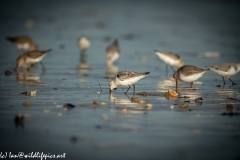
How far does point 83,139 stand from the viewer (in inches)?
303

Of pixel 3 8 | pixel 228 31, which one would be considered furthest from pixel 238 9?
pixel 3 8

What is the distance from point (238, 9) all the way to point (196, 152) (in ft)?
122

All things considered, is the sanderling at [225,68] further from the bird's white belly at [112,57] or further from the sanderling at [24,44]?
the sanderling at [24,44]

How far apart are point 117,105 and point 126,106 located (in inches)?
8.4

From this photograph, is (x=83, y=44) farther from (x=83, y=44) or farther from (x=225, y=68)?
(x=225, y=68)

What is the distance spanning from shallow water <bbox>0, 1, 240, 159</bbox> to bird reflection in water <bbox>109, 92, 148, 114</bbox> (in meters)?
0.02

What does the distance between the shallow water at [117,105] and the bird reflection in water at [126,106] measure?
0.07ft

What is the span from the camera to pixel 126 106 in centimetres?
1020

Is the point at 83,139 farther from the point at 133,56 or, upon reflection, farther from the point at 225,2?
the point at 225,2

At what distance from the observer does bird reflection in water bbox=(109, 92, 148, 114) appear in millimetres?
9656

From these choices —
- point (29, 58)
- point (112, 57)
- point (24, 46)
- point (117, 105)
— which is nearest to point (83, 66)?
point (112, 57)

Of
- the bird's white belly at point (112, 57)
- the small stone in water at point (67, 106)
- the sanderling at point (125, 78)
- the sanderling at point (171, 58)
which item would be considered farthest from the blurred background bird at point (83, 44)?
the small stone in water at point (67, 106)

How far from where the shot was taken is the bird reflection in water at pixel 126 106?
9.66 m

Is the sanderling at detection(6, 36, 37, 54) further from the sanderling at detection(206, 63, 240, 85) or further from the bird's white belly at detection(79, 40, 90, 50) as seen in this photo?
the sanderling at detection(206, 63, 240, 85)
